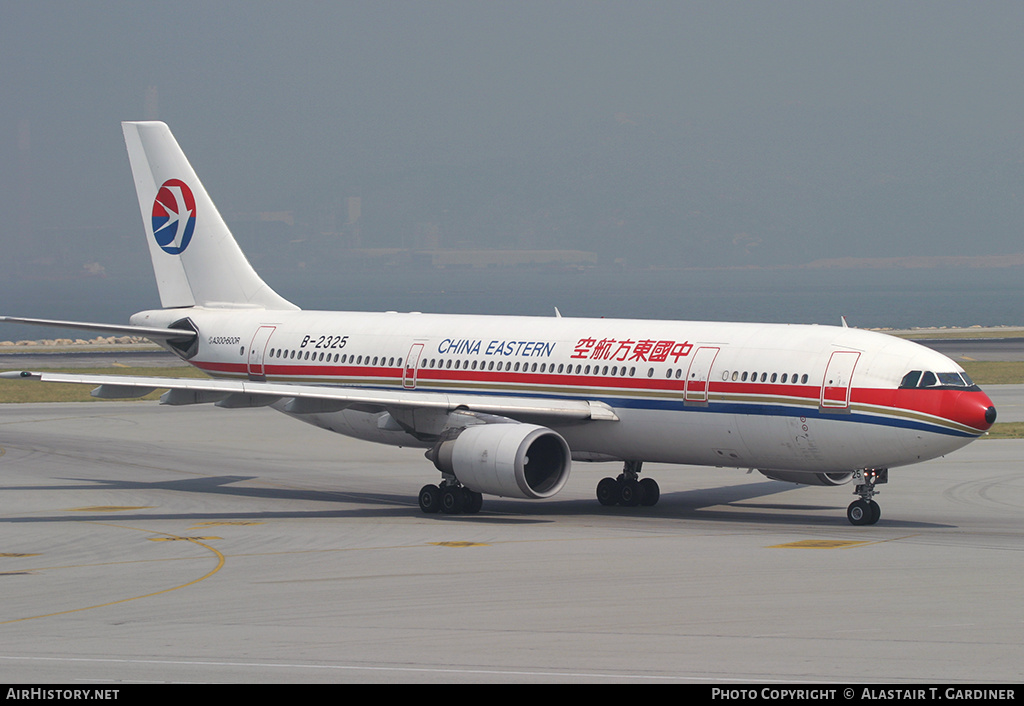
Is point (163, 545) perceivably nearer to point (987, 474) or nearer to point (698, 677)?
point (698, 677)

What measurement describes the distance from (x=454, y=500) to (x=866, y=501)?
392 inches

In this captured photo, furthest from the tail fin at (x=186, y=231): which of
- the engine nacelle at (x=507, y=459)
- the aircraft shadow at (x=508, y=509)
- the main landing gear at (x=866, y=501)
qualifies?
the main landing gear at (x=866, y=501)

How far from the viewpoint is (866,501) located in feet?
101

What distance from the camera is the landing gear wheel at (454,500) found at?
33125 millimetres

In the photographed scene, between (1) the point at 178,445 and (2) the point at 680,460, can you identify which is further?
(1) the point at 178,445

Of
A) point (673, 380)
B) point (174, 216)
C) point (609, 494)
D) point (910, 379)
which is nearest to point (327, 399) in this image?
point (609, 494)

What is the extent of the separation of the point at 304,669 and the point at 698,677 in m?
5.12

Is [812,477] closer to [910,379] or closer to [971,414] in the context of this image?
[910,379]

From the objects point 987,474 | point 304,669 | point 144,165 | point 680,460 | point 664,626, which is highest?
point 144,165

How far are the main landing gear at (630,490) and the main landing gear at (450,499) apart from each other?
12.8ft

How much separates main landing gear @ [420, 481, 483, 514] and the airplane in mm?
46

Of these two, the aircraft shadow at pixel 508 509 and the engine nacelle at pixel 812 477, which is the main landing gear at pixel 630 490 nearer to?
the aircraft shadow at pixel 508 509
